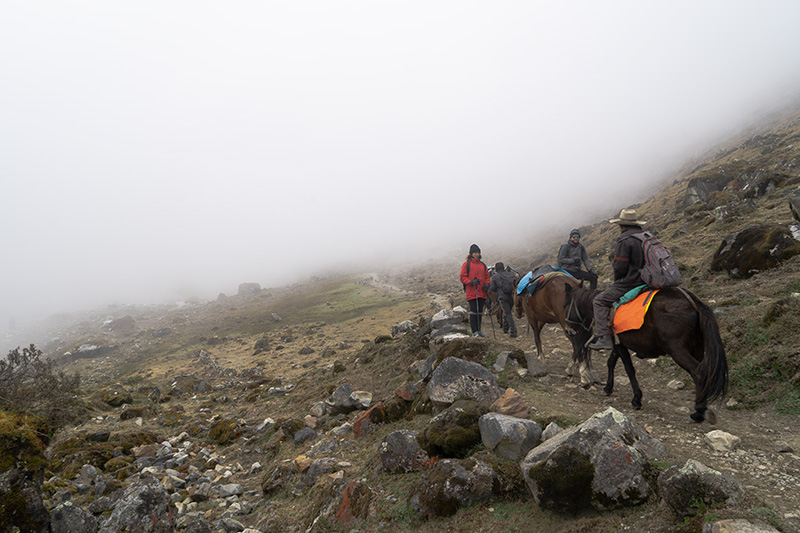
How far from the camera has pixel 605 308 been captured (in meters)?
6.67

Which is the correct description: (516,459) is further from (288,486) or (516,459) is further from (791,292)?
(791,292)

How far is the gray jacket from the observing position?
11383 millimetres

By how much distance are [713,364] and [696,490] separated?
3.24 metres

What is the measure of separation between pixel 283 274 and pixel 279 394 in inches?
3304

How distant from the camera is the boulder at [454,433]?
16.4 ft

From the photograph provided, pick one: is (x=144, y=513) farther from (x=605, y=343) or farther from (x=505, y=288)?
(x=505, y=288)

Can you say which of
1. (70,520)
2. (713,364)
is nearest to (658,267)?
(713,364)

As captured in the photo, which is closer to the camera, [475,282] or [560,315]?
[560,315]

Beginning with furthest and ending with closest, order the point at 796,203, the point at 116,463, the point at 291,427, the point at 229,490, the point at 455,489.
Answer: the point at 796,203
the point at 291,427
the point at 116,463
the point at 229,490
the point at 455,489

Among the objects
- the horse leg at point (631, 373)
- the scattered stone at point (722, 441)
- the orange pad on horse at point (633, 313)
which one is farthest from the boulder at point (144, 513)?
the orange pad on horse at point (633, 313)

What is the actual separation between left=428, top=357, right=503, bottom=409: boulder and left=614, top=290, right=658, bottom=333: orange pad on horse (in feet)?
8.24

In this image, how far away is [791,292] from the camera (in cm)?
770

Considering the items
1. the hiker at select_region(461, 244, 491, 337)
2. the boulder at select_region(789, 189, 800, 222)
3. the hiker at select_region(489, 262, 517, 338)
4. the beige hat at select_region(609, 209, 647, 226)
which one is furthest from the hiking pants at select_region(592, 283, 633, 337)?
the boulder at select_region(789, 189, 800, 222)

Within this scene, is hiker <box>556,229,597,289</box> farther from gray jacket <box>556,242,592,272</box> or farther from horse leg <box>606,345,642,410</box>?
horse leg <box>606,345,642,410</box>
